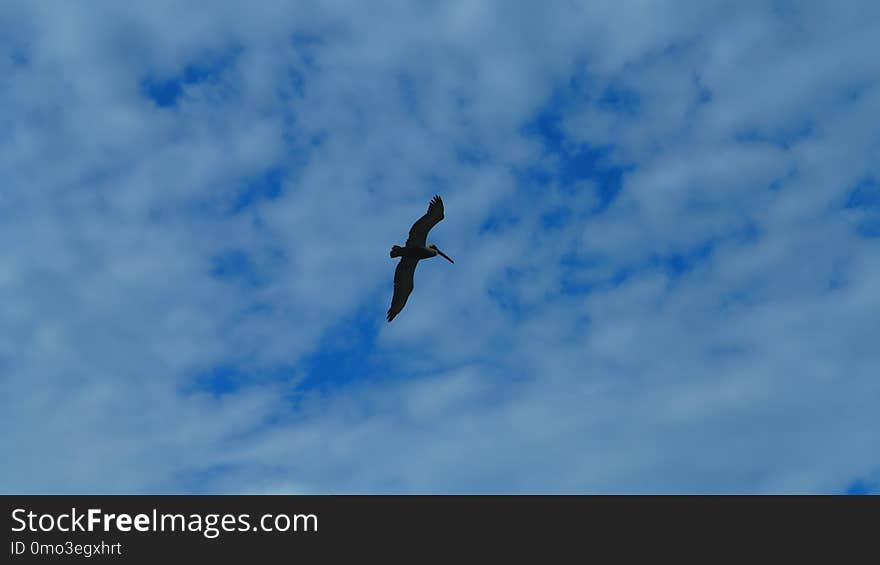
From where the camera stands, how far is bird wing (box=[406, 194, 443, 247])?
44.8 m

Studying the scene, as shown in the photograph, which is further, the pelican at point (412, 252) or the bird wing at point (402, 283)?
the bird wing at point (402, 283)

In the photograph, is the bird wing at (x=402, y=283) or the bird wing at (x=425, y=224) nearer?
the bird wing at (x=425, y=224)

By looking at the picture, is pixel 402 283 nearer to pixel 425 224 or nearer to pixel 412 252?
pixel 412 252

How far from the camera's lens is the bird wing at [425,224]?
44844 mm

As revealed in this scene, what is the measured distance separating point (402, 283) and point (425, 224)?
378cm

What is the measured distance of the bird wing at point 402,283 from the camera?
47375 millimetres

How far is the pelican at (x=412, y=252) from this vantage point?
148 feet
